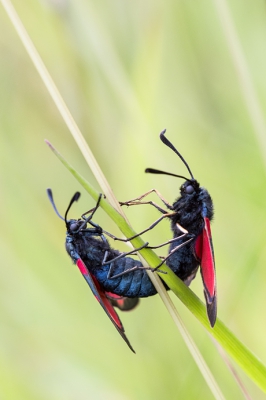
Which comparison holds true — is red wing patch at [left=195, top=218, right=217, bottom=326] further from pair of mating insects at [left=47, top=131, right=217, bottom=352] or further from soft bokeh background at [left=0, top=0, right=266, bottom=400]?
soft bokeh background at [left=0, top=0, right=266, bottom=400]

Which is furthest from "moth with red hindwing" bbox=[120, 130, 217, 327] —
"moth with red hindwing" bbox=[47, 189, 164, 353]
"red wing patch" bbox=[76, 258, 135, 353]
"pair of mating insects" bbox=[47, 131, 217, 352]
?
"red wing patch" bbox=[76, 258, 135, 353]

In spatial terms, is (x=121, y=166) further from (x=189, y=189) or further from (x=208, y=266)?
(x=208, y=266)

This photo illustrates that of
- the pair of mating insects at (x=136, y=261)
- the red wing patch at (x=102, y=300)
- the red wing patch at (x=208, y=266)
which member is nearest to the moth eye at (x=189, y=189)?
the pair of mating insects at (x=136, y=261)

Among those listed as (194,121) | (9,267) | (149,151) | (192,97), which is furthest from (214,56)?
(9,267)

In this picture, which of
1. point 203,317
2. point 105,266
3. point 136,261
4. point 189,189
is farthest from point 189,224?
point 203,317

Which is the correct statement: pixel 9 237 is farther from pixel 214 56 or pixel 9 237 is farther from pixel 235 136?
pixel 214 56

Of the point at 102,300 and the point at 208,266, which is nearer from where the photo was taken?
the point at 208,266
